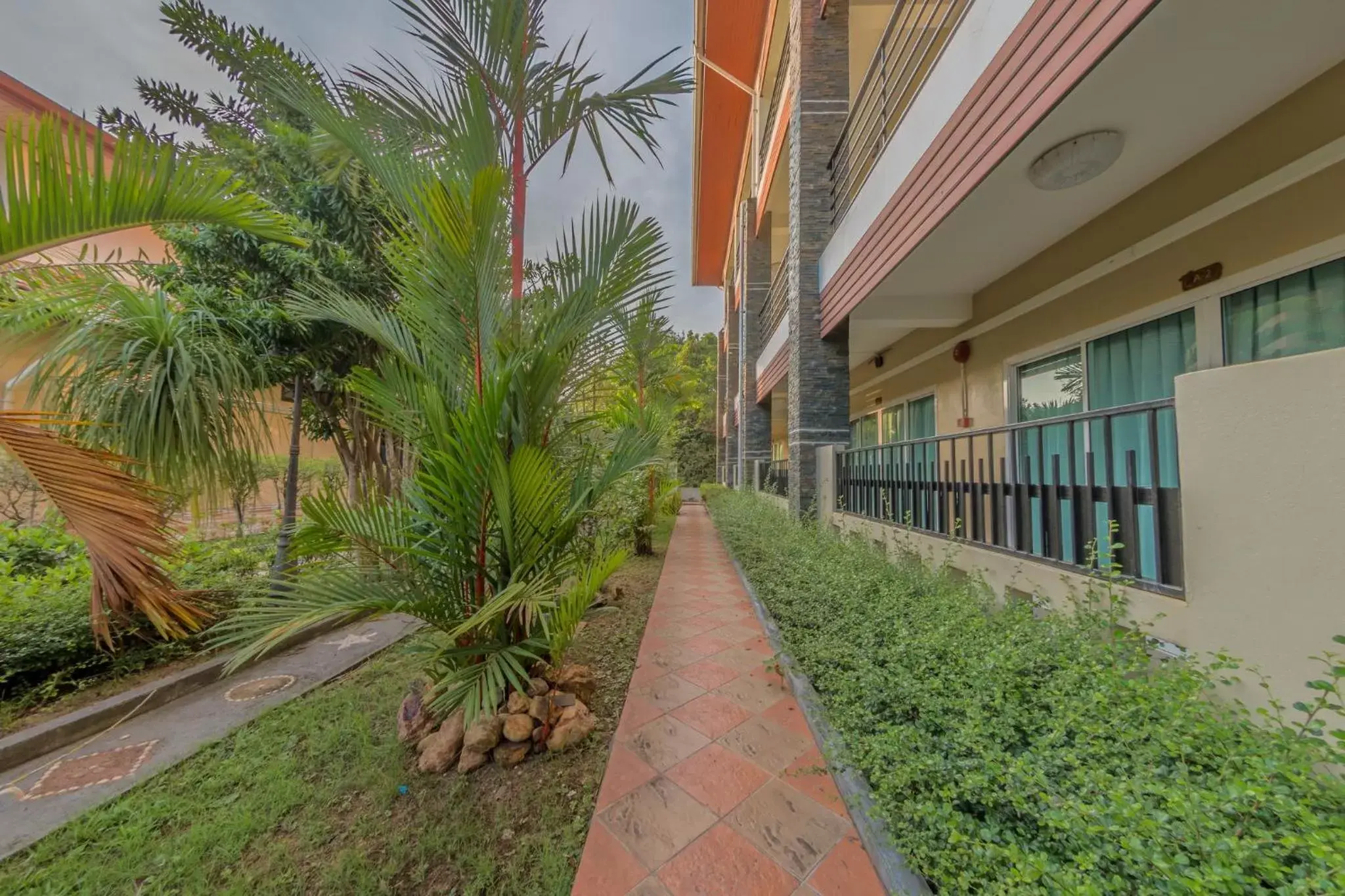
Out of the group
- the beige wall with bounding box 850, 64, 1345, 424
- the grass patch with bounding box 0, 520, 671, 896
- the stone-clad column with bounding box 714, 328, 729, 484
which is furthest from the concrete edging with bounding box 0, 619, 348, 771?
the stone-clad column with bounding box 714, 328, 729, 484

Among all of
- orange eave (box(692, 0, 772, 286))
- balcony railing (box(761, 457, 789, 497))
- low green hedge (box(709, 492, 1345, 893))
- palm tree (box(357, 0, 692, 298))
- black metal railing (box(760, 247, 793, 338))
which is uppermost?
orange eave (box(692, 0, 772, 286))

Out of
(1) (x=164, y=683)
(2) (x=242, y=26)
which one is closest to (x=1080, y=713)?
(1) (x=164, y=683)

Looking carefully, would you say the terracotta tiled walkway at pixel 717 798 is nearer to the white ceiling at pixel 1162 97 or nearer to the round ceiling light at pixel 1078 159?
the white ceiling at pixel 1162 97

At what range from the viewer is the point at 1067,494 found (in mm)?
2125

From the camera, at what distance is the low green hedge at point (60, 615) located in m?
2.43

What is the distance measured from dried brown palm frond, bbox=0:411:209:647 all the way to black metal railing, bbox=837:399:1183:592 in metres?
4.48

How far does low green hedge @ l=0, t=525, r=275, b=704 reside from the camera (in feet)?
7.97

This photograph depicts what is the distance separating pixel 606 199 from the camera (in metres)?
2.05

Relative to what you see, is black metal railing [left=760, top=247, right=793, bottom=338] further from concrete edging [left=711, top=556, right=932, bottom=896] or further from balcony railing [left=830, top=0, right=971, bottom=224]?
concrete edging [left=711, top=556, right=932, bottom=896]

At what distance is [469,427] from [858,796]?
1.85m

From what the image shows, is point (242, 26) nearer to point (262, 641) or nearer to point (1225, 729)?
point (262, 641)

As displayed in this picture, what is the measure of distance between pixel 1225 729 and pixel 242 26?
611 cm

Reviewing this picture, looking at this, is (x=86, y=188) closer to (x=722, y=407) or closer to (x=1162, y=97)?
(x=1162, y=97)

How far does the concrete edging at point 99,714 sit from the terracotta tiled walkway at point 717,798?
181 centimetres
